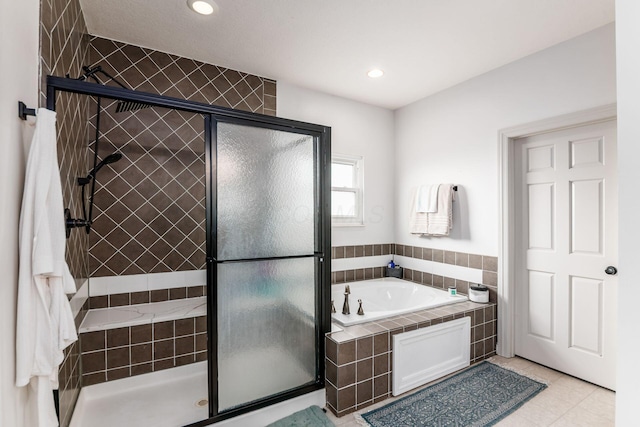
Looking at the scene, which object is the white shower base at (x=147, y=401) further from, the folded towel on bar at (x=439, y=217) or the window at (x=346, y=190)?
the folded towel on bar at (x=439, y=217)

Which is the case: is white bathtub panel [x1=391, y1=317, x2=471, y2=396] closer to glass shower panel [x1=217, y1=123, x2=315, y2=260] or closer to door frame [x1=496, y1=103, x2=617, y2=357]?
door frame [x1=496, y1=103, x2=617, y2=357]

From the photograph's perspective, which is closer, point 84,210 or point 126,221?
point 84,210

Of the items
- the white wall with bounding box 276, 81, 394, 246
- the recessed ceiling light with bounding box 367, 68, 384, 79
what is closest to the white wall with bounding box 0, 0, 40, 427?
the white wall with bounding box 276, 81, 394, 246

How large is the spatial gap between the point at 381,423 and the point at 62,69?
280 cm

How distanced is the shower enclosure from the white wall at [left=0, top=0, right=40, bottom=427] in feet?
1.63

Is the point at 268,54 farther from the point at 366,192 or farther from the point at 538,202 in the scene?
the point at 538,202

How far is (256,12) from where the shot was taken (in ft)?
6.51

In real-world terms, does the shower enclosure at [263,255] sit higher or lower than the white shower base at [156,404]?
higher

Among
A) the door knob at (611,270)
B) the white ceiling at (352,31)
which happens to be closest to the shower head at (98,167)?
the white ceiling at (352,31)

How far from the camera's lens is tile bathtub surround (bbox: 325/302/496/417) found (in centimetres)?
197

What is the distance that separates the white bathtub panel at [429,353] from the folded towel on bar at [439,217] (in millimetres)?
930

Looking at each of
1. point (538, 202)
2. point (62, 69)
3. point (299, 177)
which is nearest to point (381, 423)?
point (299, 177)

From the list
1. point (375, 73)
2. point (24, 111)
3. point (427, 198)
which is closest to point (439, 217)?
point (427, 198)

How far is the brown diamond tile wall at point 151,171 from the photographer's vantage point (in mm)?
2316
